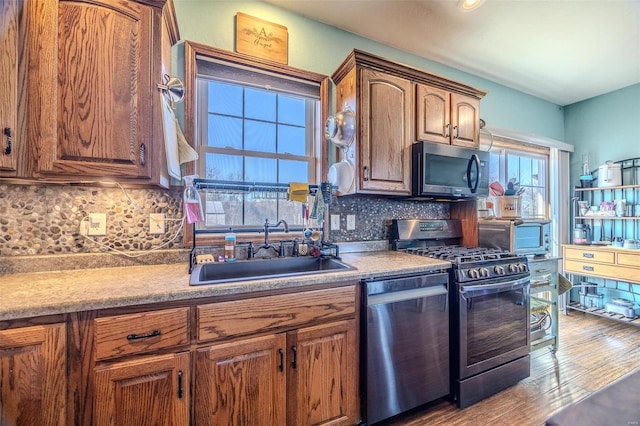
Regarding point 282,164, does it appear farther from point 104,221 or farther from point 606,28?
point 606,28

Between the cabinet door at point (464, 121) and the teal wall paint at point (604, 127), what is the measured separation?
2.29 meters

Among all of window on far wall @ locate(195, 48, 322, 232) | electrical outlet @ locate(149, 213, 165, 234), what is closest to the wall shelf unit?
window on far wall @ locate(195, 48, 322, 232)

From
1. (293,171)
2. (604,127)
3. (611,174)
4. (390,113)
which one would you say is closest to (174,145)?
(293,171)

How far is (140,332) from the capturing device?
42.0 inches

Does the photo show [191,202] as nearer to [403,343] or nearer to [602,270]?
[403,343]

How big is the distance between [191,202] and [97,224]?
0.52 m

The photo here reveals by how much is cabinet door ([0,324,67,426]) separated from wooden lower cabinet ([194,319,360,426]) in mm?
452

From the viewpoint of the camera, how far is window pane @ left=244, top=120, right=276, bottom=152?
202 centimetres

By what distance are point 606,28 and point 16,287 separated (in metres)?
4.09

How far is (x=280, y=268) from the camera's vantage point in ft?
6.05

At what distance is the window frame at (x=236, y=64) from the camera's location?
1.74 meters

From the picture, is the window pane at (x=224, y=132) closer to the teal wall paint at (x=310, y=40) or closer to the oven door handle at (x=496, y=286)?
the teal wall paint at (x=310, y=40)

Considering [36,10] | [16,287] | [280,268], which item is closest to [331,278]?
[280,268]

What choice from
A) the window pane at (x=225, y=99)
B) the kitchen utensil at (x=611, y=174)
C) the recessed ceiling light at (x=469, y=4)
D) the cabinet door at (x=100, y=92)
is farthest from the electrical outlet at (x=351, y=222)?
the kitchen utensil at (x=611, y=174)
